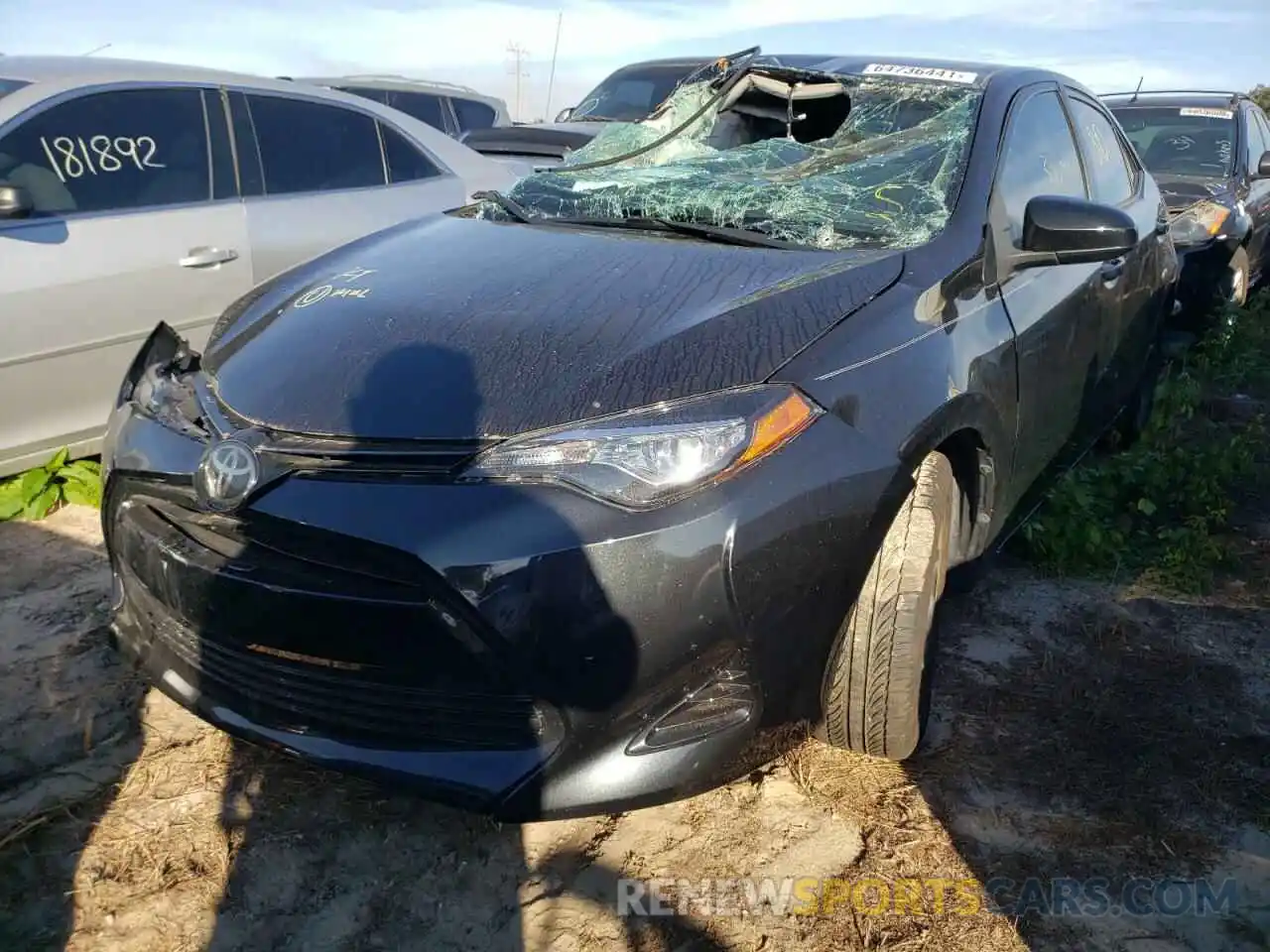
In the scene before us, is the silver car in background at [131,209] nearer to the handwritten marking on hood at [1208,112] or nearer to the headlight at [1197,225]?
the headlight at [1197,225]

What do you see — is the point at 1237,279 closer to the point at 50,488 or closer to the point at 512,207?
the point at 512,207

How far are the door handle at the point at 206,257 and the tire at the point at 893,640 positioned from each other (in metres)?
2.87

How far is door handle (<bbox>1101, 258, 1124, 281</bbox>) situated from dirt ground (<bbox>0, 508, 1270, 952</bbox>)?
4.14ft

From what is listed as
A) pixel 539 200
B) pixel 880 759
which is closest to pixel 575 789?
pixel 880 759

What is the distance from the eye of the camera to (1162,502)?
3740mm

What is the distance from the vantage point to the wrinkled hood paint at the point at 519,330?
5.98 feet

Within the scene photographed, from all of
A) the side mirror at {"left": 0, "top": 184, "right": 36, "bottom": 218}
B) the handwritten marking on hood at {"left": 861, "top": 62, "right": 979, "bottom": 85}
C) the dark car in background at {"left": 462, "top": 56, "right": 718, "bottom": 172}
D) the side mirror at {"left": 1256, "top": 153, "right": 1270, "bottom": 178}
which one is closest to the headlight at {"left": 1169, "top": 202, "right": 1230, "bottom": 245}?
the side mirror at {"left": 1256, "top": 153, "right": 1270, "bottom": 178}

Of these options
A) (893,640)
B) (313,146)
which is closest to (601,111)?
(313,146)

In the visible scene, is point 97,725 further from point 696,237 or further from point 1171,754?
point 1171,754

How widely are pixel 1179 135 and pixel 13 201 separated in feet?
21.9

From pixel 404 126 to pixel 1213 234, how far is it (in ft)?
13.9

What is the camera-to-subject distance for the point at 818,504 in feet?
5.77

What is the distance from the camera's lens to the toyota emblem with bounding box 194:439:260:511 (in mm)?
1796

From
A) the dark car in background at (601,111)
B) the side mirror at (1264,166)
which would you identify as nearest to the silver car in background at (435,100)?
the dark car in background at (601,111)
